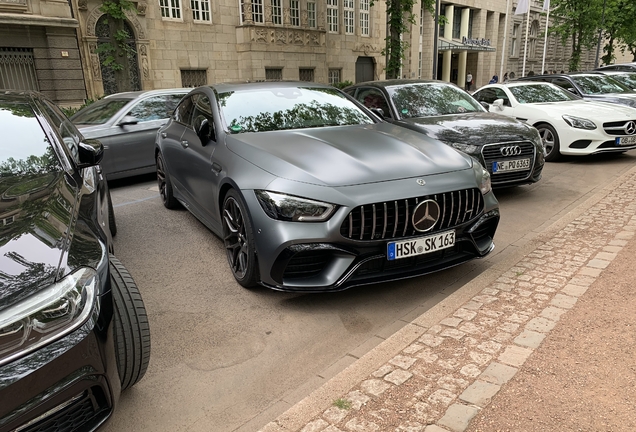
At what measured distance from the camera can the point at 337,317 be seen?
3.40 metres

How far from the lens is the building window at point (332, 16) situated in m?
25.9

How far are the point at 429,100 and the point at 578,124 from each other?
10.5ft

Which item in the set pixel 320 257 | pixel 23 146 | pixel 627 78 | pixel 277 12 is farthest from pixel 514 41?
pixel 23 146

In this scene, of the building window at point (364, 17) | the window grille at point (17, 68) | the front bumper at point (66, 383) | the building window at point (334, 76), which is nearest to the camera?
the front bumper at point (66, 383)

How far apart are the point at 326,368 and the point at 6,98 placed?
2.91m

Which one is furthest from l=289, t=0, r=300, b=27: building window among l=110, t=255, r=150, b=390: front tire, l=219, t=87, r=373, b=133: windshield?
l=110, t=255, r=150, b=390: front tire

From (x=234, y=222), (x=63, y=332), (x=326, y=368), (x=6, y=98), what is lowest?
(x=326, y=368)

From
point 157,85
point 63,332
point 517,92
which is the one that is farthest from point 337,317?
point 157,85

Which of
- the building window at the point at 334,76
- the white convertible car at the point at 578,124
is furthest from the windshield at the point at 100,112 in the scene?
the building window at the point at 334,76

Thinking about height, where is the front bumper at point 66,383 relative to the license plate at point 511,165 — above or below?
above

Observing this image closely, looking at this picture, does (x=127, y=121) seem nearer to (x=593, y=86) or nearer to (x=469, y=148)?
(x=469, y=148)

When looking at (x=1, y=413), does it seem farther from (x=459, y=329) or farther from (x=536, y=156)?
(x=536, y=156)

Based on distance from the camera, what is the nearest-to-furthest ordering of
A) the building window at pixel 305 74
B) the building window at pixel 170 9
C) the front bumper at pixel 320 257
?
1. the front bumper at pixel 320 257
2. the building window at pixel 170 9
3. the building window at pixel 305 74

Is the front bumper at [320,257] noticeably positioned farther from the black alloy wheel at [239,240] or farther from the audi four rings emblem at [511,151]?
the audi four rings emblem at [511,151]
